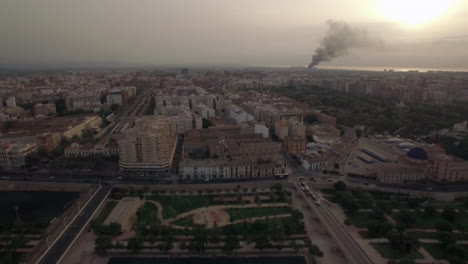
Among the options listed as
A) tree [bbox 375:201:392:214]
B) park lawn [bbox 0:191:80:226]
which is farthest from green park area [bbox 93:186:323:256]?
tree [bbox 375:201:392:214]

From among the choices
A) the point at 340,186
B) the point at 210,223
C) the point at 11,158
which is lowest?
the point at 210,223

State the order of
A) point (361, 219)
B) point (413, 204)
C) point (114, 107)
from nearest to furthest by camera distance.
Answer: point (361, 219) → point (413, 204) → point (114, 107)

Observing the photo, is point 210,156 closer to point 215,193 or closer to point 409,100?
point 215,193

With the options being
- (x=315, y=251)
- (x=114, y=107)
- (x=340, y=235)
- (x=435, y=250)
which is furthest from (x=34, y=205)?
(x=114, y=107)

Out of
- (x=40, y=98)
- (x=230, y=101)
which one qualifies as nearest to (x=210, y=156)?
(x=230, y=101)

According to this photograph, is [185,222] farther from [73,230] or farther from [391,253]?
[391,253]

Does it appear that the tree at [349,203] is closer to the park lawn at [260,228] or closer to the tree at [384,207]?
the tree at [384,207]
